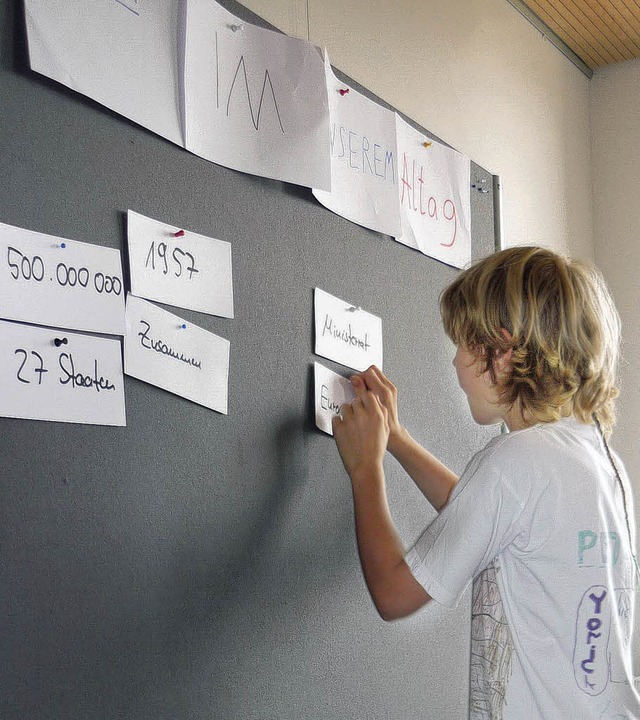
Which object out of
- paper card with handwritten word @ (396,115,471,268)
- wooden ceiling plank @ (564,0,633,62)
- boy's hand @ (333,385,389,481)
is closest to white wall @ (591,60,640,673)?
wooden ceiling plank @ (564,0,633,62)

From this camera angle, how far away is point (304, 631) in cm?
A: 113

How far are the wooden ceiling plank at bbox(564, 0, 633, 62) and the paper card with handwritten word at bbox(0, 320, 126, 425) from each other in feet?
5.12

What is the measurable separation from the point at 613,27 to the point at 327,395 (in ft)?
4.63

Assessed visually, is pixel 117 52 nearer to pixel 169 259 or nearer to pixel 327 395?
pixel 169 259

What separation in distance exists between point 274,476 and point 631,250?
1.51 metres

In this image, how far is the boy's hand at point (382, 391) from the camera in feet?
4.11

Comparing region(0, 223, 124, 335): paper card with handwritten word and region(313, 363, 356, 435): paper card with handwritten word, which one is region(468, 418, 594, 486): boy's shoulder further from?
region(0, 223, 124, 335): paper card with handwritten word

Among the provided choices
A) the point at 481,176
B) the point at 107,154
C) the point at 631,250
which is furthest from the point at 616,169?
the point at 107,154

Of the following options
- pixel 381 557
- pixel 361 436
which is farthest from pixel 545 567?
pixel 361 436

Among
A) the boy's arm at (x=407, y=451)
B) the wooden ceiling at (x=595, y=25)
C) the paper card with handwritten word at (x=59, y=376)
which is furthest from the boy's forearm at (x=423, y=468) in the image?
the wooden ceiling at (x=595, y=25)

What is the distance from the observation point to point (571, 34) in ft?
7.01

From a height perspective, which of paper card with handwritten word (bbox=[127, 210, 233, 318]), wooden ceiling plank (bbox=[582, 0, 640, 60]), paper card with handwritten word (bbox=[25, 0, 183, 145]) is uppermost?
wooden ceiling plank (bbox=[582, 0, 640, 60])

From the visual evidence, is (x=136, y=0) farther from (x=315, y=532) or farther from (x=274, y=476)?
(x=315, y=532)

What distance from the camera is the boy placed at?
94 centimetres
